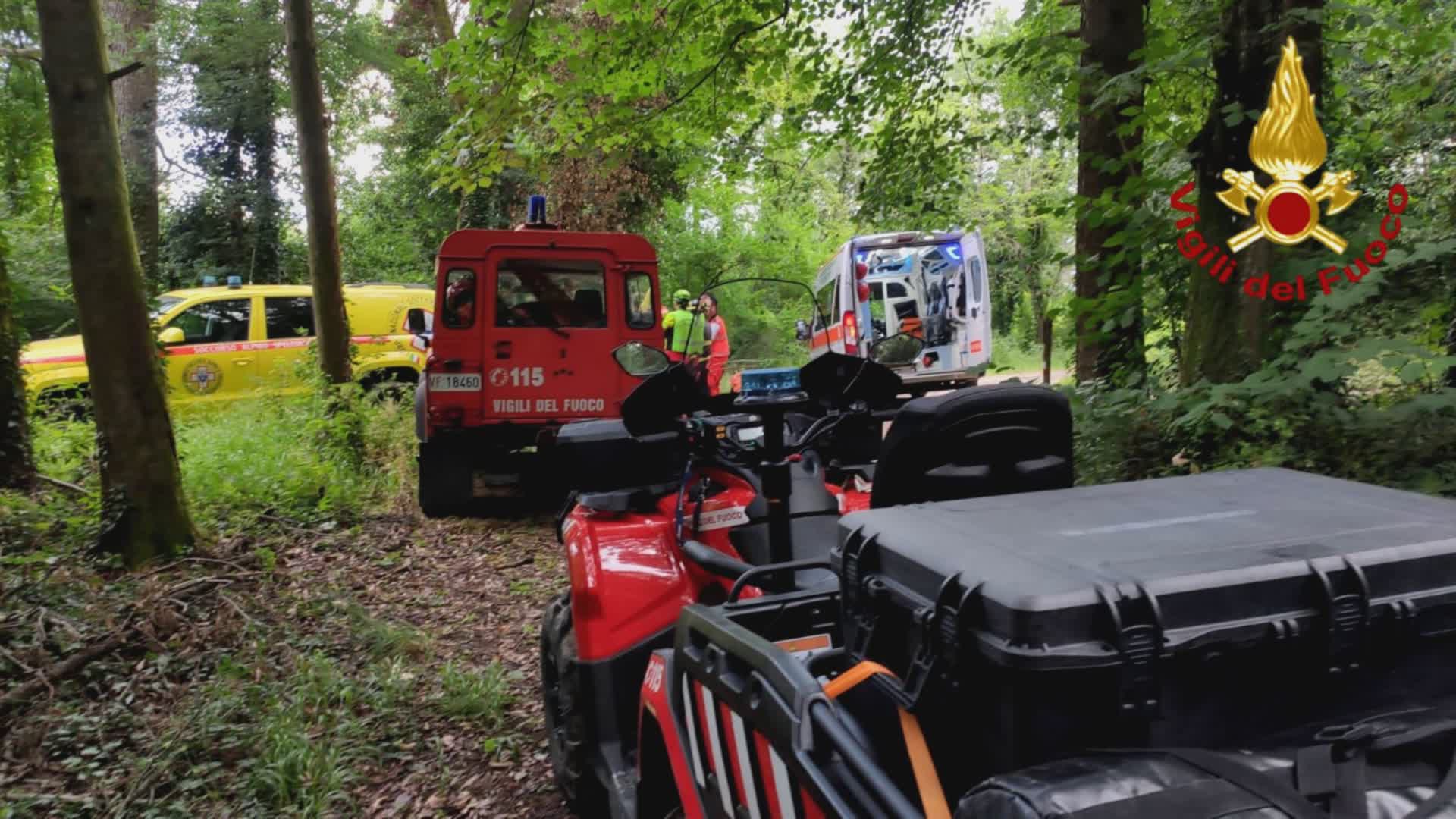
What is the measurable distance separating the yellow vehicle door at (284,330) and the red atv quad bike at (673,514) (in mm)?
9291

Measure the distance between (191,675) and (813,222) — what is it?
72.9 ft

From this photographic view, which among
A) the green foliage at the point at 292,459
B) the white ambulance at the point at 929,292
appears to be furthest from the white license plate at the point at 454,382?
the white ambulance at the point at 929,292

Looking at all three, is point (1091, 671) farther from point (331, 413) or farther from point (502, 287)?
point (331, 413)

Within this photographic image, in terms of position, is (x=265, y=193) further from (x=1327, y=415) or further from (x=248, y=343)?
(x=1327, y=415)

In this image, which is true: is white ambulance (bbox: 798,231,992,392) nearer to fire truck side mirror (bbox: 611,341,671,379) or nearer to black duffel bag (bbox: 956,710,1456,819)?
fire truck side mirror (bbox: 611,341,671,379)

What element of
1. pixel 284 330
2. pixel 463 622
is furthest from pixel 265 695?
pixel 284 330

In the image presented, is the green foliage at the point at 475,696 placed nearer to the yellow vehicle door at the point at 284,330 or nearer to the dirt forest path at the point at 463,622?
the dirt forest path at the point at 463,622

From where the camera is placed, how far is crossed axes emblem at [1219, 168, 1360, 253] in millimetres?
4164

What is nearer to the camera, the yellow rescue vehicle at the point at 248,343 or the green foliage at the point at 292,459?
the green foliage at the point at 292,459

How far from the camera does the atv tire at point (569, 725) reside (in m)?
2.97

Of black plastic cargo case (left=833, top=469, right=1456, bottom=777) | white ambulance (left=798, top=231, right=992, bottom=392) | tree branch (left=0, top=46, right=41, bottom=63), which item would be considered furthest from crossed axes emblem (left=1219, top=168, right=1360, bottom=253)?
white ambulance (left=798, top=231, right=992, bottom=392)

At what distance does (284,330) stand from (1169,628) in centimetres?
1264

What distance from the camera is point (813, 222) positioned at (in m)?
25.1

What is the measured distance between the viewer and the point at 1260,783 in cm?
105
